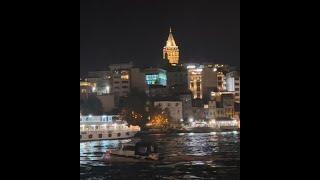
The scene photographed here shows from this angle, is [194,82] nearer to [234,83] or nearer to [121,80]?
[234,83]

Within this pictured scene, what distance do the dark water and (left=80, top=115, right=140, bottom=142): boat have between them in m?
0.07

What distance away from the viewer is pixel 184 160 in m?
2.69

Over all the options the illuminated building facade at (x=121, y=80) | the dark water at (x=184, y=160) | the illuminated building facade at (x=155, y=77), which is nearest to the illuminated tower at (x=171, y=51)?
the illuminated building facade at (x=155, y=77)

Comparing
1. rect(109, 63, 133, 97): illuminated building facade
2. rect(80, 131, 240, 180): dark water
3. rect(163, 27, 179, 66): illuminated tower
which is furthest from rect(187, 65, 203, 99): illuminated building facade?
rect(109, 63, 133, 97): illuminated building facade

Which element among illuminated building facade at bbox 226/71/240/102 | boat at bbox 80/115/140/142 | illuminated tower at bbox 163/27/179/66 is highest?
illuminated tower at bbox 163/27/179/66

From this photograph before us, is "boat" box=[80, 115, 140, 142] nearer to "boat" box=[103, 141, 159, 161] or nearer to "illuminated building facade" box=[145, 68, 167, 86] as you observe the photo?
"boat" box=[103, 141, 159, 161]

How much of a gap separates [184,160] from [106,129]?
62cm

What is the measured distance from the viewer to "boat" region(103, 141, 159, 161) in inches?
107

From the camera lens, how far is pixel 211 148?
2.71 meters

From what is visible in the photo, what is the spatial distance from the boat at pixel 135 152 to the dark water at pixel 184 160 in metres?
0.05

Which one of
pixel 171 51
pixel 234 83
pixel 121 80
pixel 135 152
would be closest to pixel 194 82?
pixel 171 51

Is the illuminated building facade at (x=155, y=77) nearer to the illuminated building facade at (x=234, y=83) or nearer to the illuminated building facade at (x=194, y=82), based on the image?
the illuminated building facade at (x=194, y=82)
